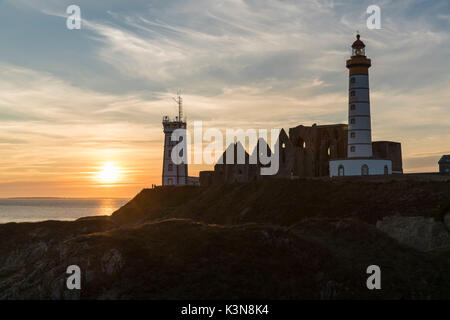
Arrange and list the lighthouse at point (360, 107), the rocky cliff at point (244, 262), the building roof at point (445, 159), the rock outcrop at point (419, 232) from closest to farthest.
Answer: the rocky cliff at point (244, 262) < the rock outcrop at point (419, 232) < the lighthouse at point (360, 107) < the building roof at point (445, 159)

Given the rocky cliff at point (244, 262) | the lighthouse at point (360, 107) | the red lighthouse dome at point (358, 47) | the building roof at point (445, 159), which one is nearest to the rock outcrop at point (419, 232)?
the rocky cliff at point (244, 262)

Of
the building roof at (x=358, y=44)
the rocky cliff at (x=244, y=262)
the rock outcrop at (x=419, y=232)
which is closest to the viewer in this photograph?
the rocky cliff at (x=244, y=262)

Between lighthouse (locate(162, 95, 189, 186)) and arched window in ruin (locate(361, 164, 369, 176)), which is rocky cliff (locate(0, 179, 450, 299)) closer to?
arched window in ruin (locate(361, 164, 369, 176))

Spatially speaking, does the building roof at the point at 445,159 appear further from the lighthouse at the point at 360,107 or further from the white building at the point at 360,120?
the lighthouse at the point at 360,107

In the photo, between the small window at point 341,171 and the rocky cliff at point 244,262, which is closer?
the rocky cliff at point 244,262

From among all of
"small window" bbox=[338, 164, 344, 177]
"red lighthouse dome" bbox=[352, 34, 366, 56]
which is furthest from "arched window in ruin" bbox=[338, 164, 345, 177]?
"red lighthouse dome" bbox=[352, 34, 366, 56]

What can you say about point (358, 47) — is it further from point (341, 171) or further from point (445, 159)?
point (445, 159)

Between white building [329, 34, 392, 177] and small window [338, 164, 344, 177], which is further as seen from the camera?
small window [338, 164, 344, 177]

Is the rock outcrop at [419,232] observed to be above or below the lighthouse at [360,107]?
below

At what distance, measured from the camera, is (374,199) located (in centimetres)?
4378

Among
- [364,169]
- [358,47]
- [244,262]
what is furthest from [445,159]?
[244,262]

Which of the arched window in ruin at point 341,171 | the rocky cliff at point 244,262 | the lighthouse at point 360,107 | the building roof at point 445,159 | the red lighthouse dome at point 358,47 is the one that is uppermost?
the red lighthouse dome at point 358,47

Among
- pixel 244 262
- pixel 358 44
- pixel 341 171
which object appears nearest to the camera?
pixel 244 262

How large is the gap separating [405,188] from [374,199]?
3669mm
